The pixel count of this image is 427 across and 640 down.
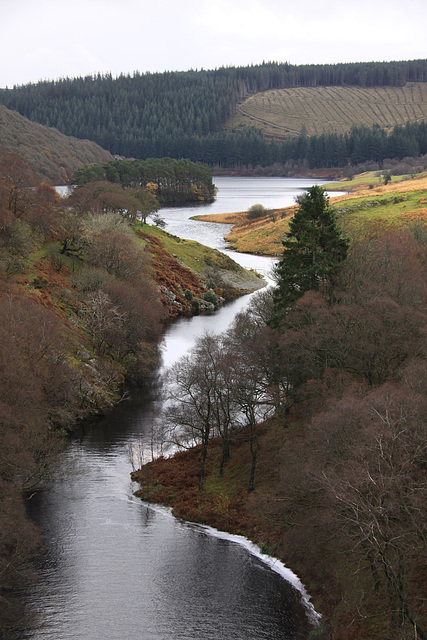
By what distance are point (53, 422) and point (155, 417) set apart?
8.08 metres

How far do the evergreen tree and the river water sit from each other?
1661 centimetres

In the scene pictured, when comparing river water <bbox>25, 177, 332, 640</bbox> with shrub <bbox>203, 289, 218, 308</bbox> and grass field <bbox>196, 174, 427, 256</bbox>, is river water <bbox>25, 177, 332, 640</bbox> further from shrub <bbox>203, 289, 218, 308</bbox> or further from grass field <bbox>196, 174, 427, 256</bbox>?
shrub <bbox>203, 289, 218, 308</bbox>

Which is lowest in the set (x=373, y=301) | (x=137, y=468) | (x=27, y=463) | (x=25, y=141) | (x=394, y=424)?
(x=137, y=468)

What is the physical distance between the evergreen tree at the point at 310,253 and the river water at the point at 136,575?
16611mm

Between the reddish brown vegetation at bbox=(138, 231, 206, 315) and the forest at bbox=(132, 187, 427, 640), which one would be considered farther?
the reddish brown vegetation at bbox=(138, 231, 206, 315)

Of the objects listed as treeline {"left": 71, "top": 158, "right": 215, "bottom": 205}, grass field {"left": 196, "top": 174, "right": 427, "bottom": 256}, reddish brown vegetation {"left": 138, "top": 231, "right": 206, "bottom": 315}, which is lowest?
reddish brown vegetation {"left": 138, "top": 231, "right": 206, "bottom": 315}

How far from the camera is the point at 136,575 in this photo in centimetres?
2991

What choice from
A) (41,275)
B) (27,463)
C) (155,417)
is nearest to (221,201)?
(41,275)

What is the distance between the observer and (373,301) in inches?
1437

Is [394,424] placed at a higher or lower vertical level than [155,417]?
higher

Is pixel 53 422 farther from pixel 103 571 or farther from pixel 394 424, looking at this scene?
pixel 394 424

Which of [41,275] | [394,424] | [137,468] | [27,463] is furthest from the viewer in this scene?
[41,275]

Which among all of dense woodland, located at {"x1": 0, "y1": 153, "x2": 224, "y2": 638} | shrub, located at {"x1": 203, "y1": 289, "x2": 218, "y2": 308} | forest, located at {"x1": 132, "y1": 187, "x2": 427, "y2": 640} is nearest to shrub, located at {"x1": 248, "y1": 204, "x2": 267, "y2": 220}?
dense woodland, located at {"x1": 0, "y1": 153, "x2": 224, "y2": 638}

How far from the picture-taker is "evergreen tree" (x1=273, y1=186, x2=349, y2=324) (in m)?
44.2
